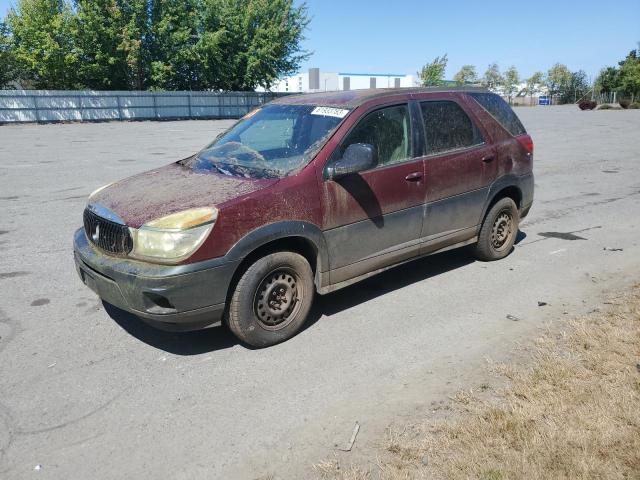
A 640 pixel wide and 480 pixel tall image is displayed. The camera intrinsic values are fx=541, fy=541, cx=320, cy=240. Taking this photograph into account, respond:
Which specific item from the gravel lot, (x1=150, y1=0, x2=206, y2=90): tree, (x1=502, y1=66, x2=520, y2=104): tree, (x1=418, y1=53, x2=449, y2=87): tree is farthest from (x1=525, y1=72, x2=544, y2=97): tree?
the gravel lot

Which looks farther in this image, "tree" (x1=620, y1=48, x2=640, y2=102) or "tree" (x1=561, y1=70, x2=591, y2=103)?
"tree" (x1=561, y1=70, x2=591, y2=103)

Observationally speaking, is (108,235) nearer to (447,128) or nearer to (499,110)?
(447,128)

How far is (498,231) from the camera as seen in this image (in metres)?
6.02

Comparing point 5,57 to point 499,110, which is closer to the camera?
point 499,110

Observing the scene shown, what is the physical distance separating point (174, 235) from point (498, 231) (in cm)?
383

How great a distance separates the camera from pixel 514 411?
3.13 m

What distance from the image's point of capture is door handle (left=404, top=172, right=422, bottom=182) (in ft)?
15.5

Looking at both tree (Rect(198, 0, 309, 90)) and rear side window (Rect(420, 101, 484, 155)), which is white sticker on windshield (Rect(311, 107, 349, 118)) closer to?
rear side window (Rect(420, 101, 484, 155))

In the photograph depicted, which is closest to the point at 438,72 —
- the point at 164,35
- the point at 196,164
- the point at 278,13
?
the point at 278,13

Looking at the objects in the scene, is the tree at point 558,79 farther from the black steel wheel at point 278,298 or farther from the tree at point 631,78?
the black steel wheel at point 278,298

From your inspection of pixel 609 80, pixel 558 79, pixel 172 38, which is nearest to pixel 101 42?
pixel 172 38

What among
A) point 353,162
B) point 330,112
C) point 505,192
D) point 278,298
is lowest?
point 278,298

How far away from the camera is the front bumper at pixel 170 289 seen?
354cm

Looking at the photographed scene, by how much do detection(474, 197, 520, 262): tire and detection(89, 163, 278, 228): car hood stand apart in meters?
2.79
